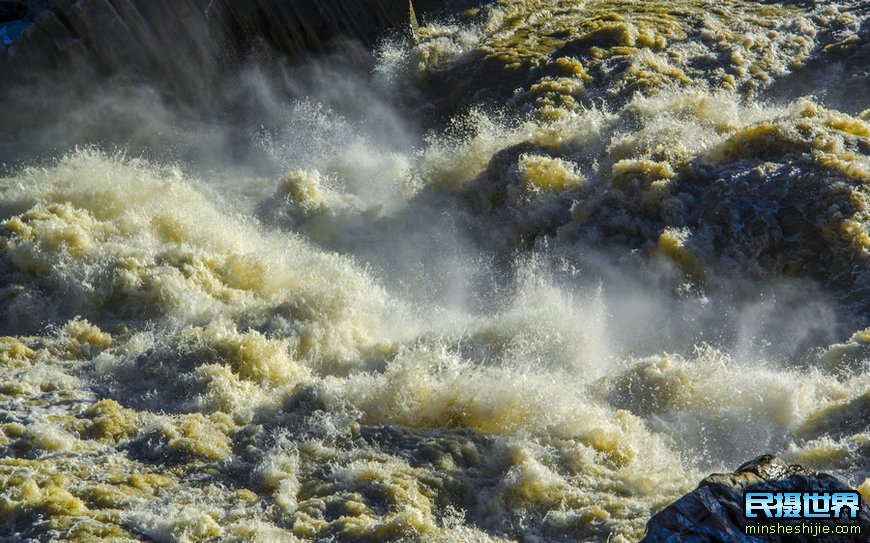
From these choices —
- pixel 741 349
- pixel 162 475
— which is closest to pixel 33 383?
pixel 162 475

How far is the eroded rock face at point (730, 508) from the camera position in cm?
411

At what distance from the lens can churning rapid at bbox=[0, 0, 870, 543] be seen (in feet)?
18.6

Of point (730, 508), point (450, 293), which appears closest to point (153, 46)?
point (450, 293)

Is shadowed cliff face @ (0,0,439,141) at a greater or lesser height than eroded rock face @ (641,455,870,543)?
greater

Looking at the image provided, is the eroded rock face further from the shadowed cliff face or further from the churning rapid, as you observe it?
the shadowed cliff face

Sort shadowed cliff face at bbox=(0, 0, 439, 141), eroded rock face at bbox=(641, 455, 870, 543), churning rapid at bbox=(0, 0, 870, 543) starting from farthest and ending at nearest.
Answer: shadowed cliff face at bbox=(0, 0, 439, 141) → churning rapid at bbox=(0, 0, 870, 543) → eroded rock face at bbox=(641, 455, 870, 543)

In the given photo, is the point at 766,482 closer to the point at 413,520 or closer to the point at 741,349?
the point at 413,520

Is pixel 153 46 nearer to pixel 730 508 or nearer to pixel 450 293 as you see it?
pixel 450 293

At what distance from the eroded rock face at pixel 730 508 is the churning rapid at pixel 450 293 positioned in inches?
41.7

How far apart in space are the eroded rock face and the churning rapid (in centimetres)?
106

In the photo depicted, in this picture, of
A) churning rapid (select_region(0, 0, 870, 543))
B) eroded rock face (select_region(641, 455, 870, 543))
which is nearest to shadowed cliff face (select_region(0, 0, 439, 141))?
churning rapid (select_region(0, 0, 870, 543))

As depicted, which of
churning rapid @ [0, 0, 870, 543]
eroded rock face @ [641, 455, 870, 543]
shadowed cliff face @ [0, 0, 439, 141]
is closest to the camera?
eroded rock face @ [641, 455, 870, 543]

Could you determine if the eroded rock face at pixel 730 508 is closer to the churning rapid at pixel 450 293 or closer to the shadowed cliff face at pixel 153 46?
the churning rapid at pixel 450 293

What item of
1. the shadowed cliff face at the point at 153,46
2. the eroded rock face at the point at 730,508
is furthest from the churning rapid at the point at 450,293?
the eroded rock face at the point at 730,508
